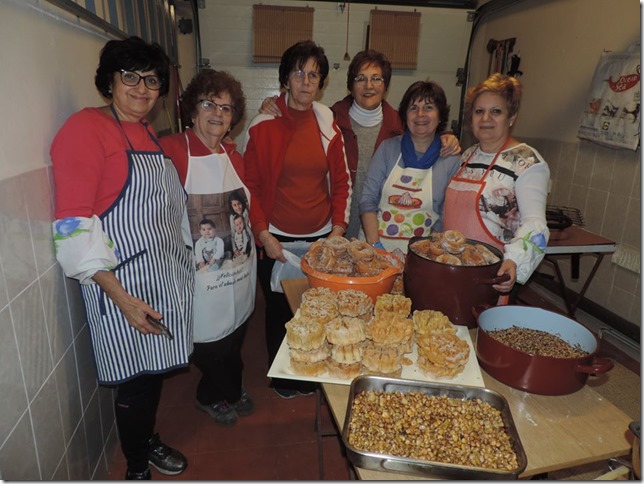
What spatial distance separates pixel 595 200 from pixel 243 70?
151 inches

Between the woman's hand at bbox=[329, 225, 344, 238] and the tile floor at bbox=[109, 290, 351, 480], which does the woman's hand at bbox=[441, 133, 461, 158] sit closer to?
the woman's hand at bbox=[329, 225, 344, 238]

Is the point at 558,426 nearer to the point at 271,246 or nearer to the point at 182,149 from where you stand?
the point at 271,246

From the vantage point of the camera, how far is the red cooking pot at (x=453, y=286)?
136 centimetres

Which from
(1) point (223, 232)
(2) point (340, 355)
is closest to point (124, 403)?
(1) point (223, 232)

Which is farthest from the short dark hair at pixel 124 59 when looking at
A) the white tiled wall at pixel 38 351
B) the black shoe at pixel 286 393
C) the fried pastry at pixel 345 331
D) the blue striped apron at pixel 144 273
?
the black shoe at pixel 286 393

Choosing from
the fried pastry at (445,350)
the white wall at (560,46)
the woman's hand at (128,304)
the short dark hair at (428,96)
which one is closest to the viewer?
the fried pastry at (445,350)

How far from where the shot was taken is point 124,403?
5.75 ft

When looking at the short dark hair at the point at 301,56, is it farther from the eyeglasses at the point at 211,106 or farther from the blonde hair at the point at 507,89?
the blonde hair at the point at 507,89

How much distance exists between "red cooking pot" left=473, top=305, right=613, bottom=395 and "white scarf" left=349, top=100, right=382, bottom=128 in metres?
1.53

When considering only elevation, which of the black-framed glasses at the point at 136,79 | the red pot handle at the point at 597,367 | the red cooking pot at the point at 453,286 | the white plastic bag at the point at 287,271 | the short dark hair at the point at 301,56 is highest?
the short dark hair at the point at 301,56

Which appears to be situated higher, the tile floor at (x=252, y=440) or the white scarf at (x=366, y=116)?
the white scarf at (x=366, y=116)

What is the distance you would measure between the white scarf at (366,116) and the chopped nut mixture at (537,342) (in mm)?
1596

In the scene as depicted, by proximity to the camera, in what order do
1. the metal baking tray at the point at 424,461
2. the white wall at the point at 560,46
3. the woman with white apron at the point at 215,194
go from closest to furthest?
1. the metal baking tray at the point at 424,461
2. the woman with white apron at the point at 215,194
3. the white wall at the point at 560,46

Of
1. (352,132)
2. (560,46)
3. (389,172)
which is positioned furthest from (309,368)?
(560,46)
